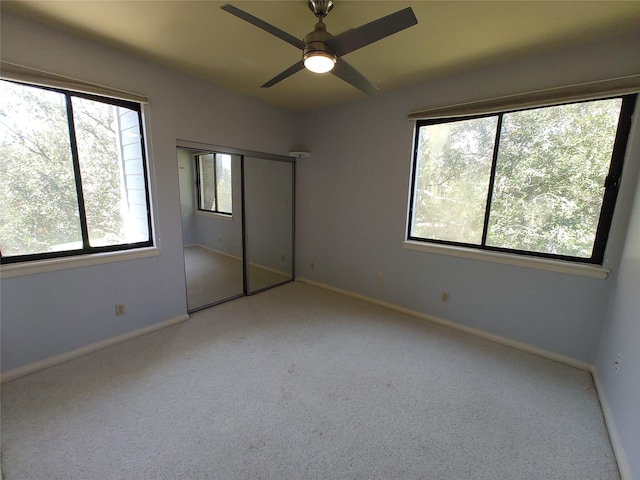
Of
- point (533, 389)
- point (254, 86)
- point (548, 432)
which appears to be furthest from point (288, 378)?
point (254, 86)

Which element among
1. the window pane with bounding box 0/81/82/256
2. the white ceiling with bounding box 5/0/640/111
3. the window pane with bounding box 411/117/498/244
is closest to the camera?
the white ceiling with bounding box 5/0/640/111

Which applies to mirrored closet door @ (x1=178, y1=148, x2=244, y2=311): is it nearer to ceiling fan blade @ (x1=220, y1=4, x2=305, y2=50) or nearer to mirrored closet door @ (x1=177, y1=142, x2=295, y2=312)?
mirrored closet door @ (x1=177, y1=142, x2=295, y2=312)

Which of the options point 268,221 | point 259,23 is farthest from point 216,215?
point 259,23

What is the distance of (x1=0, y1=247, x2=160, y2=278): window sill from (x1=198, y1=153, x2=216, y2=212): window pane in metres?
0.83

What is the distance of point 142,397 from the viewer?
1.82 meters

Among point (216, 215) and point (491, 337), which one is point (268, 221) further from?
point (491, 337)

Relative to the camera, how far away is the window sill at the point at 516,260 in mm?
2112

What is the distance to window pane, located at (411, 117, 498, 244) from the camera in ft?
8.45

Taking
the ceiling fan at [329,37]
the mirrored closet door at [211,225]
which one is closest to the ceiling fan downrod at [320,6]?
the ceiling fan at [329,37]

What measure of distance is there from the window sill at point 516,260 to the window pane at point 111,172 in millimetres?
2811

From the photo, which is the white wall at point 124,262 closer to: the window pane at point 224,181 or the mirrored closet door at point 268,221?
the window pane at point 224,181

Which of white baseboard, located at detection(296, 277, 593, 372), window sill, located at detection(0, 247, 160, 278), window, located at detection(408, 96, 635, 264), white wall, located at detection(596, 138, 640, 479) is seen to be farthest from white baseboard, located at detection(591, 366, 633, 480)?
window sill, located at detection(0, 247, 160, 278)

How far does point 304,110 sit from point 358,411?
3.60 meters

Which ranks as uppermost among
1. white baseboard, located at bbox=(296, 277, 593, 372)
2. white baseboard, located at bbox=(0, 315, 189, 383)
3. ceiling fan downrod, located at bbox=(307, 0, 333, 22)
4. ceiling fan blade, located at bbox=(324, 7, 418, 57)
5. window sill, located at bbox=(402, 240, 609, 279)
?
ceiling fan downrod, located at bbox=(307, 0, 333, 22)
